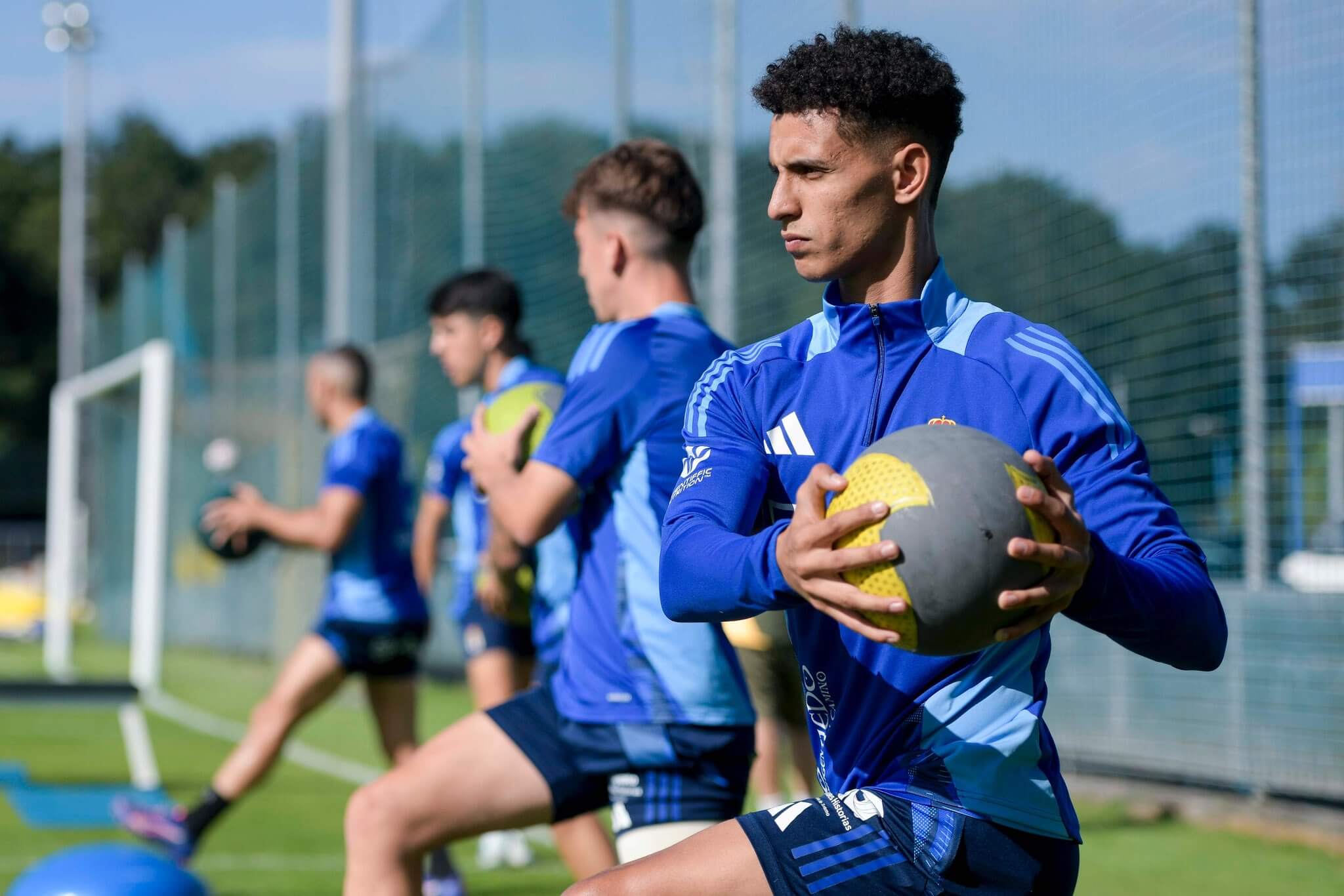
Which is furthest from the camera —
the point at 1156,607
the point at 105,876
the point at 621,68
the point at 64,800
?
the point at 621,68

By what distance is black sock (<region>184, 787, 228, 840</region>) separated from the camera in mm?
6887

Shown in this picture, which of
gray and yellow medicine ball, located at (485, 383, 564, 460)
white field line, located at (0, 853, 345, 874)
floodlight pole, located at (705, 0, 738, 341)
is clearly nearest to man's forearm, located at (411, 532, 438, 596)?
white field line, located at (0, 853, 345, 874)

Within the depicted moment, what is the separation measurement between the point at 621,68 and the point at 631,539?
798 cm

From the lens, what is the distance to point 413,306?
15922 millimetres

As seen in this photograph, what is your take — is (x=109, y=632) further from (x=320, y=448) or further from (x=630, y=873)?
(x=630, y=873)

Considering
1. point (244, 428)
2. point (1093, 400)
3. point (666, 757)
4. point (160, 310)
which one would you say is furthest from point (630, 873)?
point (160, 310)

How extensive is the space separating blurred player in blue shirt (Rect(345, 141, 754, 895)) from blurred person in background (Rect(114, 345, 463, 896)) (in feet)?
11.2

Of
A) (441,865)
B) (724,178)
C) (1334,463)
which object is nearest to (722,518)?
(441,865)

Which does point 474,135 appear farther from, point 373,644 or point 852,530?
point 852,530

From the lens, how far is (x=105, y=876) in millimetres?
4660

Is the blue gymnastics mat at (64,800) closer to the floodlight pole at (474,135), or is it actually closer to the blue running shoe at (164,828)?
the blue running shoe at (164,828)

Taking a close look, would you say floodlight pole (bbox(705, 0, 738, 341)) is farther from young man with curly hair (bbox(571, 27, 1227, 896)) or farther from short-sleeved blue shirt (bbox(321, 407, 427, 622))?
young man with curly hair (bbox(571, 27, 1227, 896))

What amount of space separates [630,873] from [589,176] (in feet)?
7.40

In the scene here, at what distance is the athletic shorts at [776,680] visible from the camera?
6.99m
